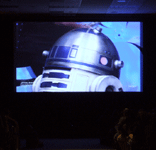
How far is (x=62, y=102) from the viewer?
21.0ft

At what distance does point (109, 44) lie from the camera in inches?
251

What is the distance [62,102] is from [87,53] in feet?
4.60

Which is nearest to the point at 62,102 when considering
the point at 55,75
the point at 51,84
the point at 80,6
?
the point at 51,84

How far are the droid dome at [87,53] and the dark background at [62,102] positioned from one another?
0.43 metres

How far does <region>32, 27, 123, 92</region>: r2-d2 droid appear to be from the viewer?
247 inches

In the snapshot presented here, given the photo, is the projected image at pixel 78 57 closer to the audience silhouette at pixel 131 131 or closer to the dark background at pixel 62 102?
the dark background at pixel 62 102

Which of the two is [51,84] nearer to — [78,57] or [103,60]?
[78,57]

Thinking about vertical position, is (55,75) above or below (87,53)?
below

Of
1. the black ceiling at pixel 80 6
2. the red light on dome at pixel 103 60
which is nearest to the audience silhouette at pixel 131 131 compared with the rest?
the black ceiling at pixel 80 6

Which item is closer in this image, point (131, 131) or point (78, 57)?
point (131, 131)

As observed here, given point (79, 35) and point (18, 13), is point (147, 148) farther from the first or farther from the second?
point (18, 13)

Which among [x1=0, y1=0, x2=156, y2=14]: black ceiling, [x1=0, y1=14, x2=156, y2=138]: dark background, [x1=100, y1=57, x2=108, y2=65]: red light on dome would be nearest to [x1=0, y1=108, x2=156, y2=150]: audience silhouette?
[x1=0, y1=0, x2=156, y2=14]: black ceiling

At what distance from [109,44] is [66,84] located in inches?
58.8

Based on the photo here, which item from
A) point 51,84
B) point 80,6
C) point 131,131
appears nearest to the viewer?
point 131,131
